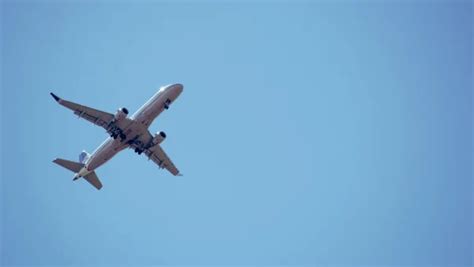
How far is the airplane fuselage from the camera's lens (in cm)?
6975

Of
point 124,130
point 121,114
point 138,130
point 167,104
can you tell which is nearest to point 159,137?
point 138,130

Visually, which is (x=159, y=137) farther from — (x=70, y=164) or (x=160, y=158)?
(x=70, y=164)

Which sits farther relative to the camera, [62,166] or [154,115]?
[62,166]

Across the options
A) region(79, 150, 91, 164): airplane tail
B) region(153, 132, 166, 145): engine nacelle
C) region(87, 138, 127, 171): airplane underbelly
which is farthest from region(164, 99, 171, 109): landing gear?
region(79, 150, 91, 164): airplane tail

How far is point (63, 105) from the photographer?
68.9 m

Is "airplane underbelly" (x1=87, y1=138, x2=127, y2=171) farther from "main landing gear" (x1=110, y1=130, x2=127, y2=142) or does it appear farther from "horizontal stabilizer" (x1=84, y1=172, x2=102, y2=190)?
"horizontal stabilizer" (x1=84, y1=172, x2=102, y2=190)

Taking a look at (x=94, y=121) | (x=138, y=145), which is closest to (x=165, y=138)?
(x=138, y=145)

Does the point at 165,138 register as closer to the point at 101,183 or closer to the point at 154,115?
the point at 154,115

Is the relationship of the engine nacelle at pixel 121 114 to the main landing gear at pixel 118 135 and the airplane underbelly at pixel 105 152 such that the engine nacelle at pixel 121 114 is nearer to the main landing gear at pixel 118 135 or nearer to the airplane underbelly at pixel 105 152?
the main landing gear at pixel 118 135

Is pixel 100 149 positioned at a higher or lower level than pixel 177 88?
lower

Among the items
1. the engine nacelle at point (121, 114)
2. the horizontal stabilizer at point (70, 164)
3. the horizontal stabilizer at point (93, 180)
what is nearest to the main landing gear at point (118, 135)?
the engine nacelle at point (121, 114)

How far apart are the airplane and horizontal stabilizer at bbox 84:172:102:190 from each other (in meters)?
0.51

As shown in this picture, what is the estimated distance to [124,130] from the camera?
71.3 meters

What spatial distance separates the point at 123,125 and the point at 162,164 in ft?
30.7
